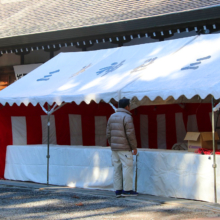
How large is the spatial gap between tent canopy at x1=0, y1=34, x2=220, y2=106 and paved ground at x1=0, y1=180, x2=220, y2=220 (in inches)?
62.8

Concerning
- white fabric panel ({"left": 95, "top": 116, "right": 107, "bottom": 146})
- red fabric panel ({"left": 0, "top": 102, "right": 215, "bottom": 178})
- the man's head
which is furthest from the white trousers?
white fabric panel ({"left": 95, "top": 116, "right": 107, "bottom": 146})

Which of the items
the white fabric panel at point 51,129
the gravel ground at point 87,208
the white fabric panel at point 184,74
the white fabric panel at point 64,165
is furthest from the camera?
the white fabric panel at point 51,129

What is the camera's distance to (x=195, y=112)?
9906mm

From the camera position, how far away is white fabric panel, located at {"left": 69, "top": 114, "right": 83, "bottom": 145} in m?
10.5

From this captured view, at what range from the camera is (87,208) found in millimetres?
5992

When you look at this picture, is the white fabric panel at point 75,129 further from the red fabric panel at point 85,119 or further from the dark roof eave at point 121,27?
the dark roof eave at point 121,27

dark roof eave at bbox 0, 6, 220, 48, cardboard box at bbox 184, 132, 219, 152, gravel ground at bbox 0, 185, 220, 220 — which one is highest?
dark roof eave at bbox 0, 6, 220, 48

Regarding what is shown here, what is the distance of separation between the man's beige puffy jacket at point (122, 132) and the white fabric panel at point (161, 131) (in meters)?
3.95

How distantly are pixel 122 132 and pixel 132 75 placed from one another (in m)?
1.39

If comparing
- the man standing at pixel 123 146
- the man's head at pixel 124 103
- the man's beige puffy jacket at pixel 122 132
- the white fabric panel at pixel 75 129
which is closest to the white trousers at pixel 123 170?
the man standing at pixel 123 146

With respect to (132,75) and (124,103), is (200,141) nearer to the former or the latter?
(124,103)

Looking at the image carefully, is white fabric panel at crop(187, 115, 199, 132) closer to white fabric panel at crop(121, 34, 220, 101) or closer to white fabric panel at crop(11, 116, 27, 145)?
white fabric panel at crop(121, 34, 220, 101)

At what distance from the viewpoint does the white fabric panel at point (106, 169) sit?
6461 millimetres

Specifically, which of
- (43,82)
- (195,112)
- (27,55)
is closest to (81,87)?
(43,82)
